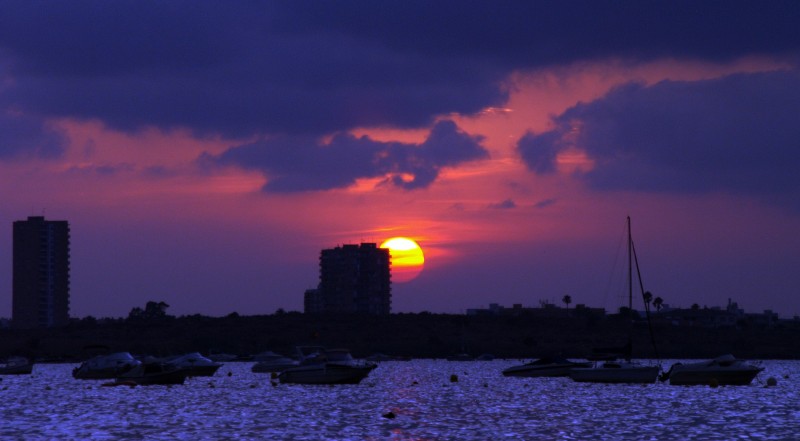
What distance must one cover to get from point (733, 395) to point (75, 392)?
Result: 57.9m

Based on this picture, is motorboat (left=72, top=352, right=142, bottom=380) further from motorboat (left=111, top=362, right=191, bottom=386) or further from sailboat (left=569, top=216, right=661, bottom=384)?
sailboat (left=569, top=216, right=661, bottom=384)

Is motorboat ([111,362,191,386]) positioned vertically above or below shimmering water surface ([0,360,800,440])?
above

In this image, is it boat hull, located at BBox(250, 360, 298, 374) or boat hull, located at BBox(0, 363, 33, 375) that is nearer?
boat hull, located at BBox(0, 363, 33, 375)

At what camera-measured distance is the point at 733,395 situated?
98.5m

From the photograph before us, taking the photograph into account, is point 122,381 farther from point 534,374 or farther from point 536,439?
point 536,439

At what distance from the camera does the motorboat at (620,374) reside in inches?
4050

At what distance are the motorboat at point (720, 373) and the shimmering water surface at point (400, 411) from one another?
4.17 ft

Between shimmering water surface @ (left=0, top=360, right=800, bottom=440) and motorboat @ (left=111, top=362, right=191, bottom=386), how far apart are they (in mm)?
1516

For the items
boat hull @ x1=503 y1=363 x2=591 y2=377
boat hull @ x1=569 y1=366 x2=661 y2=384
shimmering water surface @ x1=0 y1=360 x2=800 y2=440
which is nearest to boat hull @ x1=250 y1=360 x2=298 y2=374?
shimmering water surface @ x1=0 y1=360 x2=800 y2=440

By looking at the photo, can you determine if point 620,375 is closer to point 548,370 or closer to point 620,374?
point 620,374

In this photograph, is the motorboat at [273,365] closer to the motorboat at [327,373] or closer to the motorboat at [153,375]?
the motorboat at [153,375]

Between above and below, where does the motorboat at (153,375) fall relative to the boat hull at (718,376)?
above

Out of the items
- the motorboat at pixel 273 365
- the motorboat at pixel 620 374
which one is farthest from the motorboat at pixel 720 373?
the motorboat at pixel 273 365

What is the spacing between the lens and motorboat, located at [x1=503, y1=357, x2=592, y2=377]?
116m
